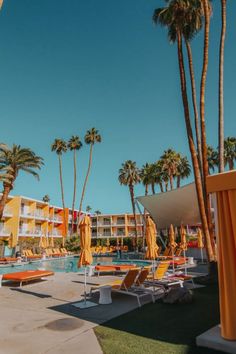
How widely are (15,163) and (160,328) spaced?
24.7 meters

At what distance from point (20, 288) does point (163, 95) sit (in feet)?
42.1

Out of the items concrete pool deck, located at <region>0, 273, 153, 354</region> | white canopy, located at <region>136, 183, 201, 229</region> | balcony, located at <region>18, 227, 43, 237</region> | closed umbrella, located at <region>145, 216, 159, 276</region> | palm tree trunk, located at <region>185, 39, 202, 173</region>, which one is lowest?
concrete pool deck, located at <region>0, 273, 153, 354</region>

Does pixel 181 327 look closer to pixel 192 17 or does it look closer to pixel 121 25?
pixel 121 25

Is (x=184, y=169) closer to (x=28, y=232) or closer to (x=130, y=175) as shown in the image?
(x=130, y=175)

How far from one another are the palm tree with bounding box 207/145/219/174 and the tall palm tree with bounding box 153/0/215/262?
87.0ft

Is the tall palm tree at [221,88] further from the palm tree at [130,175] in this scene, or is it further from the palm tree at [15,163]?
the palm tree at [130,175]

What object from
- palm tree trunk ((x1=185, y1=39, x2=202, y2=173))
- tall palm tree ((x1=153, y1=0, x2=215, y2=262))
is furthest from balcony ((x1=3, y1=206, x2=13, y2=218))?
palm tree trunk ((x1=185, y1=39, x2=202, y2=173))

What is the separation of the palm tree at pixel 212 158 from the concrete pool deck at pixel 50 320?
110 feet

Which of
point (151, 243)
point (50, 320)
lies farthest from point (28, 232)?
point (50, 320)

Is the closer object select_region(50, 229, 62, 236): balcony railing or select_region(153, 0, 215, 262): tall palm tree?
select_region(153, 0, 215, 262): tall palm tree

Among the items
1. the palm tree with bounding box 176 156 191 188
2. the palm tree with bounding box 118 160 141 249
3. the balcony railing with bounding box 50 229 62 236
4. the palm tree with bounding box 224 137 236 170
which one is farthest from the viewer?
the balcony railing with bounding box 50 229 62 236

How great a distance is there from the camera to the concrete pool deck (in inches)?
189

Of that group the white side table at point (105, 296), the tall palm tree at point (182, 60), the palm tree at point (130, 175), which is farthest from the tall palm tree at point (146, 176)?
the white side table at point (105, 296)

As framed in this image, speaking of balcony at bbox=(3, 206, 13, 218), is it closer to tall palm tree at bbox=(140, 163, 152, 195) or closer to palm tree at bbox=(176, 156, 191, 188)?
tall palm tree at bbox=(140, 163, 152, 195)
